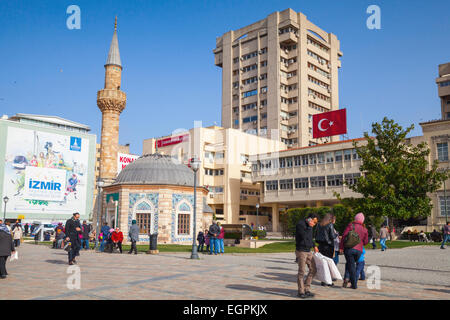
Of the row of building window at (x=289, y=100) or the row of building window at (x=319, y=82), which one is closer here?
the row of building window at (x=289, y=100)

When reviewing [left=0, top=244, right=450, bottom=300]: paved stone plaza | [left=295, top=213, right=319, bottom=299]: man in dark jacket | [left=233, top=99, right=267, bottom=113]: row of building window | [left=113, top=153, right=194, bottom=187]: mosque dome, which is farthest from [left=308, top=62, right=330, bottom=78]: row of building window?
[left=295, top=213, right=319, bottom=299]: man in dark jacket

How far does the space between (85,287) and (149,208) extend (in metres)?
24.8

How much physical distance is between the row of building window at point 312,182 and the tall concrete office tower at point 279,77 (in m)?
20.5

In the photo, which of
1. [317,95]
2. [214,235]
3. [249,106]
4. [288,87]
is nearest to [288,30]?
[288,87]

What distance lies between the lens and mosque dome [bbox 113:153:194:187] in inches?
1384

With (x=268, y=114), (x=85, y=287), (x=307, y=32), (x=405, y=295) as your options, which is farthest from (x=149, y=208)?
(x=307, y=32)

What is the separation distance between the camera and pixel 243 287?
31.6ft

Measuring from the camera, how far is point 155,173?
35938 mm

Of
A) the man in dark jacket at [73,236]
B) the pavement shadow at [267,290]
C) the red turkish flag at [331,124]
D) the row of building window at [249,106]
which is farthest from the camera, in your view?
the row of building window at [249,106]

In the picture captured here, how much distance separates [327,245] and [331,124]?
48871 millimetres

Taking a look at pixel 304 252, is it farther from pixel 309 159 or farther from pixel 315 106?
pixel 315 106

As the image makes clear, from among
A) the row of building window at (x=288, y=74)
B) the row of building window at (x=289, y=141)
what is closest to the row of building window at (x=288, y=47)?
the row of building window at (x=288, y=74)

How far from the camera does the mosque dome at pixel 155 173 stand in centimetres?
3515

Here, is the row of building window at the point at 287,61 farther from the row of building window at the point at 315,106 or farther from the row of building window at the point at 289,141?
the row of building window at the point at 289,141
